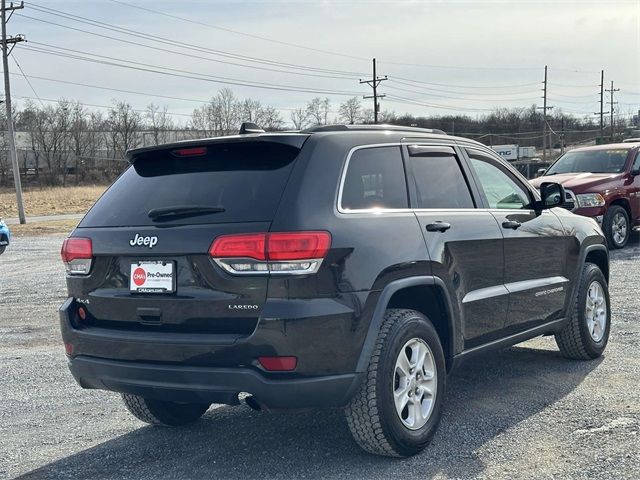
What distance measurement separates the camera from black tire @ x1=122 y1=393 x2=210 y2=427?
190 inches

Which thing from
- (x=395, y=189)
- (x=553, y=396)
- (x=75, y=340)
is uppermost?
(x=395, y=189)

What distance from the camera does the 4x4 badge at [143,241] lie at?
12.9 feet

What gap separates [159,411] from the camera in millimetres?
4848

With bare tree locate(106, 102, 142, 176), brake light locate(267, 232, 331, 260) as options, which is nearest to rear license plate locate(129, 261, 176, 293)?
brake light locate(267, 232, 331, 260)

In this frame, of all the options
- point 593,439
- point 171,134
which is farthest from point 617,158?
point 171,134

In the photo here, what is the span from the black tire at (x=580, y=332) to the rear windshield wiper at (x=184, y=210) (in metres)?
3.42

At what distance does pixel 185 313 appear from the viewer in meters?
3.81

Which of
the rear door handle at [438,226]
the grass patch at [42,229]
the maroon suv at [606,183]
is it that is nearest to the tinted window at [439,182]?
the rear door handle at [438,226]

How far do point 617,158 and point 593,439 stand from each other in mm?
10995

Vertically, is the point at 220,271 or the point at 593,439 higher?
the point at 220,271

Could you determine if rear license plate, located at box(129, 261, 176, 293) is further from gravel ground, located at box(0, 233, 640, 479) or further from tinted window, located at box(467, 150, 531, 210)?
tinted window, located at box(467, 150, 531, 210)

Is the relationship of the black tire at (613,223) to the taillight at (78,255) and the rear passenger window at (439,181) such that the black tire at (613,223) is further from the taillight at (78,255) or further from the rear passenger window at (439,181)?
the taillight at (78,255)

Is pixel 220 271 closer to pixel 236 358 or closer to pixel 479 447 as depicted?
pixel 236 358

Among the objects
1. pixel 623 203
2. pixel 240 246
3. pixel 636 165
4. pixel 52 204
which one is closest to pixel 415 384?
pixel 240 246
